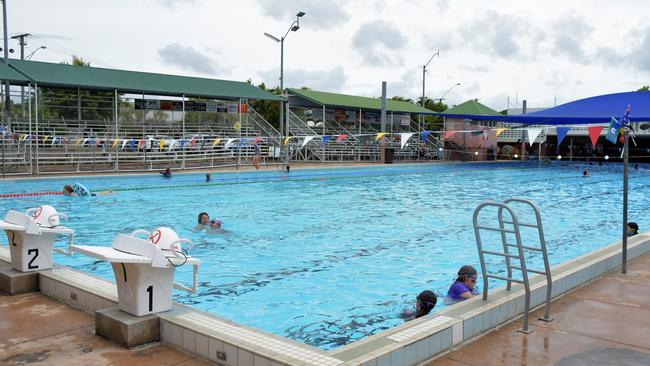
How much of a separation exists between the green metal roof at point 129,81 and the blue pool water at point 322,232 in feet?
18.5

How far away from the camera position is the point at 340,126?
36938mm

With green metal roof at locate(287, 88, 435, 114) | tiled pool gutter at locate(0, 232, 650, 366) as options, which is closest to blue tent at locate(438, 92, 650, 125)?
green metal roof at locate(287, 88, 435, 114)

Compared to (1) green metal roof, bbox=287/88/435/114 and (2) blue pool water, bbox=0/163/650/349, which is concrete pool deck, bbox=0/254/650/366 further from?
(1) green metal roof, bbox=287/88/435/114

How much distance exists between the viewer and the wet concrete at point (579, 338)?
3961mm

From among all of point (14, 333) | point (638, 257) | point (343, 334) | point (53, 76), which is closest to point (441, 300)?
point (343, 334)

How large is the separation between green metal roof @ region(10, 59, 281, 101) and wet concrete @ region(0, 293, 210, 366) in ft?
62.8

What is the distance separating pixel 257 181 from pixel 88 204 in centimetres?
783

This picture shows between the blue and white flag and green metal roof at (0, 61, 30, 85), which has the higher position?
green metal roof at (0, 61, 30, 85)

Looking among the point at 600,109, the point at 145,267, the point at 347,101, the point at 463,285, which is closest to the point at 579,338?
the point at 463,285

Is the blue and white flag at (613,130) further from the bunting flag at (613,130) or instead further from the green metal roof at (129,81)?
the green metal roof at (129,81)

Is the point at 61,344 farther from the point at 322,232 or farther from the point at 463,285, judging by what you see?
the point at 322,232

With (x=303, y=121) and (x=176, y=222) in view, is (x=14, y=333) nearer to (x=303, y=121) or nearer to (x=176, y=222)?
(x=176, y=222)

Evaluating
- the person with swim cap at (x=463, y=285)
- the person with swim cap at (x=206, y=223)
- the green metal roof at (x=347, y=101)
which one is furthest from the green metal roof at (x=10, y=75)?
the person with swim cap at (x=463, y=285)

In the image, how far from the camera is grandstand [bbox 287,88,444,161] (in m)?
33.6
